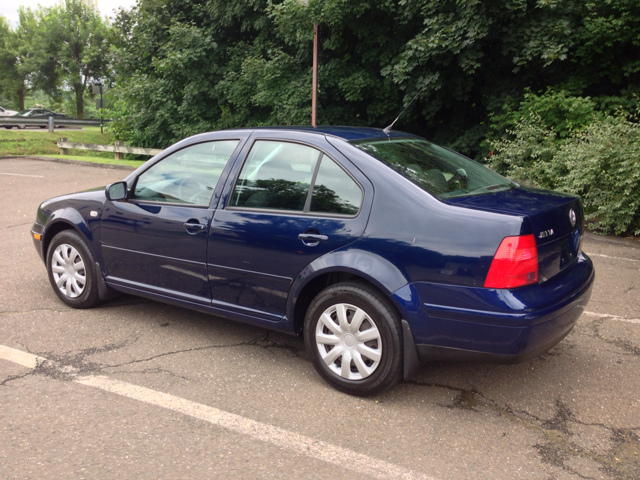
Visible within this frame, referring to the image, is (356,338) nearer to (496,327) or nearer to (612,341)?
(496,327)

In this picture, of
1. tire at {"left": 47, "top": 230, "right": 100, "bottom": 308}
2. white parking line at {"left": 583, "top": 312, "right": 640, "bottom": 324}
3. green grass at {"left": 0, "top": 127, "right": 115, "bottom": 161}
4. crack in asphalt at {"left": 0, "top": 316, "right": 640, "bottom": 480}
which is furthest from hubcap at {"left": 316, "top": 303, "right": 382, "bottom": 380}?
green grass at {"left": 0, "top": 127, "right": 115, "bottom": 161}

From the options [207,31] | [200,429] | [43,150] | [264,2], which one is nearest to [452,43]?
[264,2]

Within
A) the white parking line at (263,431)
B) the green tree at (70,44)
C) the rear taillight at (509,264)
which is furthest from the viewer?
the green tree at (70,44)

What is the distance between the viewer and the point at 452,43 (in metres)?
13.3

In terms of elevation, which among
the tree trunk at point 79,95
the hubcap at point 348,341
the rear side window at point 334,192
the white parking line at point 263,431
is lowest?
the white parking line at point 263,431

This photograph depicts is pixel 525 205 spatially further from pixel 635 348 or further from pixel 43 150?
pixel 43 150

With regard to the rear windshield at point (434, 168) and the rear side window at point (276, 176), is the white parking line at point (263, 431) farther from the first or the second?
the rear windshield at point (434, 168)

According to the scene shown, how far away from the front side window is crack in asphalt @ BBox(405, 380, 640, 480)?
7.10 feet

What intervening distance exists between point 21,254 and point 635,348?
6.55 metres

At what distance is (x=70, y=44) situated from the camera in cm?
4825

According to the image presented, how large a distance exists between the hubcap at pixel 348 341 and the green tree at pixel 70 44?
162 ft

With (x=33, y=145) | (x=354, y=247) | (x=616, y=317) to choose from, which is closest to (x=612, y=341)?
(x=616, y=317)

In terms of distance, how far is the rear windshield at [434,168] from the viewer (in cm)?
339

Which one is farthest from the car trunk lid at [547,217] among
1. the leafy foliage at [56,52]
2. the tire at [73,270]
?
the leafy foliage at [56,52]
